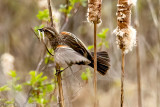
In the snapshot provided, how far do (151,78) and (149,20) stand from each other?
1.25m

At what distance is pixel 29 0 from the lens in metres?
5.53

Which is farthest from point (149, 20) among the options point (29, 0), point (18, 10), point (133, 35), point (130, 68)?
point (133, 35)

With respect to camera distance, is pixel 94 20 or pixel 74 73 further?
pixel 74 73

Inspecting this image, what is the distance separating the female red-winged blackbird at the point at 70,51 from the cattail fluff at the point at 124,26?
0.58 feet

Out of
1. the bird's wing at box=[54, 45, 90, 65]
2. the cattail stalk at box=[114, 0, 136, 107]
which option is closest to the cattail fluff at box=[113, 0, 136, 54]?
the cattail stalk at box=[114, 0, 136, 107]

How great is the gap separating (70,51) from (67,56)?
0.21ft

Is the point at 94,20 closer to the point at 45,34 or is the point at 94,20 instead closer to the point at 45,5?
the point at 45,34

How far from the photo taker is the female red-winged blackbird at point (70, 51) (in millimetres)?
1344

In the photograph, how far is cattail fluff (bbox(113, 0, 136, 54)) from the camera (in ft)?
4.69

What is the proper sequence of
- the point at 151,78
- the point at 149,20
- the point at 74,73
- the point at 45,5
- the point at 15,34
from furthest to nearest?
the point at 15,34, the point at 149,20, the point at 151,78, the point at 45,5, the point at 74,73

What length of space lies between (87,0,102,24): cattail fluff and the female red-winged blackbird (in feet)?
0.52

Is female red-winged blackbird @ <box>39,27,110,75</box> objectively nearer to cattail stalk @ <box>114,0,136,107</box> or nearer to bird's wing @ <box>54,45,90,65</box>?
bird's wing @ <box>54,45,90,65</box>

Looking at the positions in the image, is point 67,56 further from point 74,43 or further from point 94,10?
point 94,10

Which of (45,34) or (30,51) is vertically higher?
(30,51)
